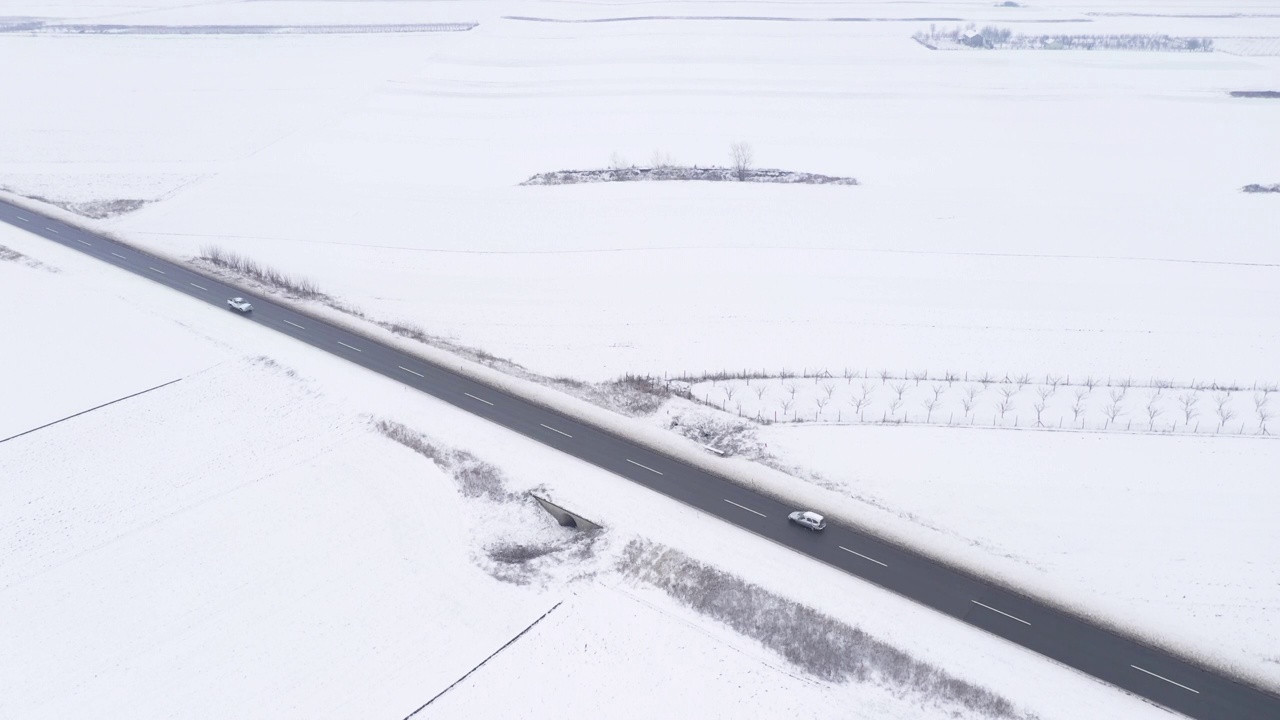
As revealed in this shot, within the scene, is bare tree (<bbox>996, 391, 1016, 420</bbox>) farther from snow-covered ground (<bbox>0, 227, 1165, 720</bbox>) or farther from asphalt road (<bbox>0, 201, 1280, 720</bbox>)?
snow-covered ground (<bbox>0, 227, 1165, 720</bbox>)

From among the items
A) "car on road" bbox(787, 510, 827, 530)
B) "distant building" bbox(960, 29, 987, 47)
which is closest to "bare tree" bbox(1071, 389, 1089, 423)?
"car on road" bbox(787, 510, 827, 530)

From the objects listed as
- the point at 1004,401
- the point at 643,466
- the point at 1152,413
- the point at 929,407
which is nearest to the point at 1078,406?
the point at 1152,413

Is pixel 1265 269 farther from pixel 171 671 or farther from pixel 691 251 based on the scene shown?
pixel 171 671

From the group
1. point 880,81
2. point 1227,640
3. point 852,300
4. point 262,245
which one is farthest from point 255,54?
point 1227,640

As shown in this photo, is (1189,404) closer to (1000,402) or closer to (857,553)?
(1000,402)

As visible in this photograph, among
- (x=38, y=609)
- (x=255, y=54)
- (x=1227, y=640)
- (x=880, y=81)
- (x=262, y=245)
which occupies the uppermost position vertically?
(x=255, y=54)
